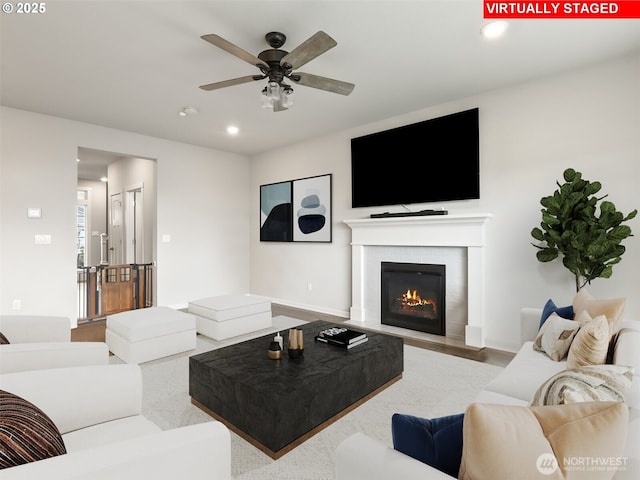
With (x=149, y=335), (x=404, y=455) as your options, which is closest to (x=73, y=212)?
(x=149, y=335)

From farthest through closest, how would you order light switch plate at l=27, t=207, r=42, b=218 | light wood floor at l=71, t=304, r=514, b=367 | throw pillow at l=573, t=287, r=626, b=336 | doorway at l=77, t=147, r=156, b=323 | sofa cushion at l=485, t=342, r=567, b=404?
doorway at l=77, t=147, r=156, b=323
light switch plate at l=27, t=207, r=42, b=218
light wood floor at l=71, t=304, r=514, b=367
throw pillow at l=573, t=287, r=626, b=336
sofa cushion at l=485, t=342, r=567, b=404

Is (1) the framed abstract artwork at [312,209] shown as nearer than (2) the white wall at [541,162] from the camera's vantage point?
No

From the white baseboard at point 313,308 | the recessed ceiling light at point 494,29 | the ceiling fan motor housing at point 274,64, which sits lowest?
the white baseboard at point 313,308

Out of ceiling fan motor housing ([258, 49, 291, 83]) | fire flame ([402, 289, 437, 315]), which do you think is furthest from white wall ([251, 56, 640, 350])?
ceiling fan motor housing ([258, 49, 291, 83])

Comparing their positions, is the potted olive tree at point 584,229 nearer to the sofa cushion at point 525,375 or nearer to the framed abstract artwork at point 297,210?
the sofa cushion at point 525,375

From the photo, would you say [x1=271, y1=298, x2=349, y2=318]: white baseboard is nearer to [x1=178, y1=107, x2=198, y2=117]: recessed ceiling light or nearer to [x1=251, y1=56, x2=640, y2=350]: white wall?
[x1=251, y1=56, x2=640, y2=350]: white wall

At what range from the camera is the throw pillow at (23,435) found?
0.83m

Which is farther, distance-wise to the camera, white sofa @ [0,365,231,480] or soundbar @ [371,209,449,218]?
soundbar @ [371,209,449,218]

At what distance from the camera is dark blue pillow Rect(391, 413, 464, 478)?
0.91 meters

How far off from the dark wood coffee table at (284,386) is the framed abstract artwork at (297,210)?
295 cm

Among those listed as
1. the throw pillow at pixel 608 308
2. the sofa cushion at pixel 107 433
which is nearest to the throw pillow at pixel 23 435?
the sofa cushion at pixel 107 433

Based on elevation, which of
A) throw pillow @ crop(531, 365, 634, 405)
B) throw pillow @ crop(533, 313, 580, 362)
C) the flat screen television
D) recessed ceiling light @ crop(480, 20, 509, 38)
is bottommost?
throw pillow @ crop(533, 313, 580, 362)

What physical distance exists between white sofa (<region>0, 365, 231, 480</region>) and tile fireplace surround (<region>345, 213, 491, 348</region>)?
10.9ft

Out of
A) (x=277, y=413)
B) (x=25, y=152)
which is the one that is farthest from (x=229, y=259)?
(x=277, y=413)
